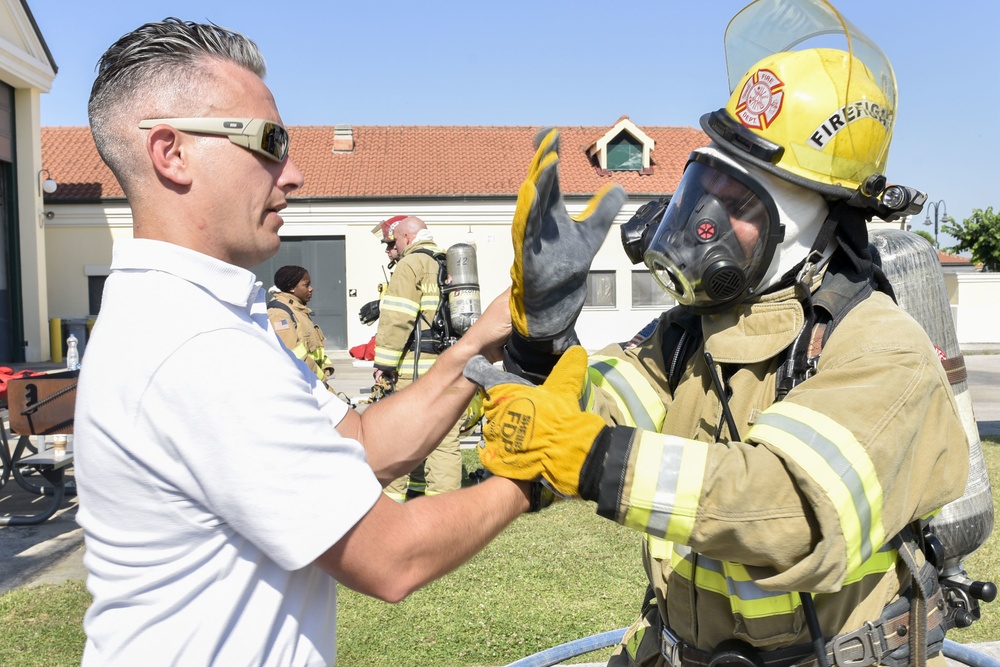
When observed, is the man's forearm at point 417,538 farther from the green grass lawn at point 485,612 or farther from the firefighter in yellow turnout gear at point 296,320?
the firefighter in yellow turnout gear at point 296,320

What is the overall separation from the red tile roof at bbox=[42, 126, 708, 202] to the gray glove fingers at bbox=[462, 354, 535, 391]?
20953 millimetres

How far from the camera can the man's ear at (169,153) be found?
1704 millimetres

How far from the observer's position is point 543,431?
1.60 m

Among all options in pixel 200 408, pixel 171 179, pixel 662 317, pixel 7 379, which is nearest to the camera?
pixel 200 408

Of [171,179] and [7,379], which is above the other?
[171,179]

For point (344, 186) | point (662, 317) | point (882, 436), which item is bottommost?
point (882, 436)

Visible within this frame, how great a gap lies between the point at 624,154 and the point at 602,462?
970 inches

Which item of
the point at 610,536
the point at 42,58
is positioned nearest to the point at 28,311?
the point at 42,58

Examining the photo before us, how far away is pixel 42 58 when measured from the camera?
18984mm

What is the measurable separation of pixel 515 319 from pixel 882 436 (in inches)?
34.6

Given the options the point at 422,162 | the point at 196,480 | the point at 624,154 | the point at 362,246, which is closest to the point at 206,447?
the point at 196,480

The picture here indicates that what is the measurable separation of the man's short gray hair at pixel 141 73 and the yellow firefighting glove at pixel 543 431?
91 centimetres

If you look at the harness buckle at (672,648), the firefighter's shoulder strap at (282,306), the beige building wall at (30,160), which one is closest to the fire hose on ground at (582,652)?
the harness buckle at (672,648)

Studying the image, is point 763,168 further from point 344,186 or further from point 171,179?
point 344,186
